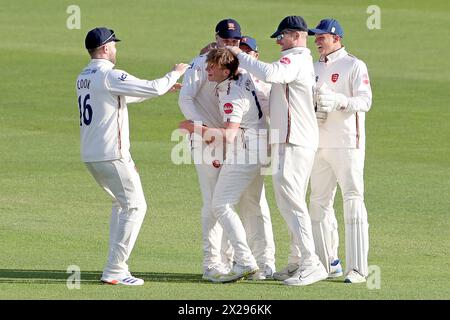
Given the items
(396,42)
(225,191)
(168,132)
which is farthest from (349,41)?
(225,191)

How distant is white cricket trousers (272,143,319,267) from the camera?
36.1ft

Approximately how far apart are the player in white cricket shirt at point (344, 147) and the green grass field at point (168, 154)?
450mm

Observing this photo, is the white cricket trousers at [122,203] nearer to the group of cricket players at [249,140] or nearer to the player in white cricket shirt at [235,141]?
the group of cricket players at [249,140]

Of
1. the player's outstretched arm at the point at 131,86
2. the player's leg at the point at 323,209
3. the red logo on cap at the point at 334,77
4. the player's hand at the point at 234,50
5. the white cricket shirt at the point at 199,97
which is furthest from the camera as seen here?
the player's leg at the point at 323,209

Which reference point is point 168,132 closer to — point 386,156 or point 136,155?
point 136,155

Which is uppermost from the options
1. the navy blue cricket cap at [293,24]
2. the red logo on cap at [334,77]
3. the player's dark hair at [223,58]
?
the navy blue cricket cap at [293,24]

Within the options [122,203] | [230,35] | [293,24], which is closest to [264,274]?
[122,203]

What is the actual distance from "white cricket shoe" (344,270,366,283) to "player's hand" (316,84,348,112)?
1.56 m

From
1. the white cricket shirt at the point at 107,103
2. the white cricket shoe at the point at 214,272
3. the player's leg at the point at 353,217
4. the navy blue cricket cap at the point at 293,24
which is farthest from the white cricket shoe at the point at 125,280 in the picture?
the navy blue cricket cap at the point at 293,24

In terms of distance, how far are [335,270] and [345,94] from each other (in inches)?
67.6

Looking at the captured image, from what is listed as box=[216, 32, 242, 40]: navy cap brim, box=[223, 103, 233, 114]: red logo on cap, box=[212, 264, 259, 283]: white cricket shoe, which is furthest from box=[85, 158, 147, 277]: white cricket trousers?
box=[216, 32, 242, 40]: navy cap brim

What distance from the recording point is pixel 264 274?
11.5 metres

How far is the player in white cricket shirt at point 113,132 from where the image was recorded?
1081 cm

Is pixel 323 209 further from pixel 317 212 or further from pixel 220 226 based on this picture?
pixel 220 226
